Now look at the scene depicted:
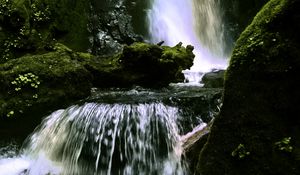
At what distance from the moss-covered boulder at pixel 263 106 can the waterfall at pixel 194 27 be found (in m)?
9.19

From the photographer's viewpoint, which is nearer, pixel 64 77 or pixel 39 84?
pixel 39 84

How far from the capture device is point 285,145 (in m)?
3.43

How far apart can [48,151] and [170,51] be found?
385cm

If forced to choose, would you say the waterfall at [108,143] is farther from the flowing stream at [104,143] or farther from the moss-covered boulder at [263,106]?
the moss-covered boulder at [263,106]

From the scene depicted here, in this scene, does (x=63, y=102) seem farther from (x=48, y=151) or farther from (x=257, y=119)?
(x=257, y=119)

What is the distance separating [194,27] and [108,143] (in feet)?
34.1

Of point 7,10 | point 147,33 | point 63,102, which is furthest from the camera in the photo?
point 147,33

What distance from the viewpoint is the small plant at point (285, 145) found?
11.2 feet

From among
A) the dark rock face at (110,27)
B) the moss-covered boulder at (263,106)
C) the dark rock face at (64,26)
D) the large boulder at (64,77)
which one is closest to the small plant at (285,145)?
the moss-covered boulder at (263,106)

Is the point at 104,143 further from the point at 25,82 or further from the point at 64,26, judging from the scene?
the point at 64,26

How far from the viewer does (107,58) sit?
8.96 metres

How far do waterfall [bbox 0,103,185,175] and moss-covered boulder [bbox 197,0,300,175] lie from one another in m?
1.56

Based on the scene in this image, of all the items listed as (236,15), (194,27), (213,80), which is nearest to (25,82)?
(213,80)

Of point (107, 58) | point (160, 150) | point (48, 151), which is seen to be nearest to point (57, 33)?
point (107, 58)
